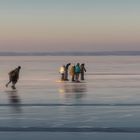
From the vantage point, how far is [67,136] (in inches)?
427

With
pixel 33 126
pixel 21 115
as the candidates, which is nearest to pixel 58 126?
pixel 33 126

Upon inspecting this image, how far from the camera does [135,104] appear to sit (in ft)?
60.5

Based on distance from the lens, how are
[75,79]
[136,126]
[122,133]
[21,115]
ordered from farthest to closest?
[75,79] < [21,115] < [136,126] < [122,133]

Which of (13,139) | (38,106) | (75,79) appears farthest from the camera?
(75,79)

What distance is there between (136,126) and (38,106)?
5.92 meters

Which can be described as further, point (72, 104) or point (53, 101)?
point (53, 101)

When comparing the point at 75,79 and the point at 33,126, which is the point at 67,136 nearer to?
the point at 33,126

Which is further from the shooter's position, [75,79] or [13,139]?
[75,79]

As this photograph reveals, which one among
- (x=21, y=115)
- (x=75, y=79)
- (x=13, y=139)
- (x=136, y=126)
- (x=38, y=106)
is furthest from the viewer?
(x=75, y=79)

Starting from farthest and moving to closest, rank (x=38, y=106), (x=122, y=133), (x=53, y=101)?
(x=53, y=101) < (x=38, y=106) < (x=122, y=133)

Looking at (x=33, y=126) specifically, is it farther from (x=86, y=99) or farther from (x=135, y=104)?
(x=86, y=99)

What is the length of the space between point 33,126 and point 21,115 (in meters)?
2.57

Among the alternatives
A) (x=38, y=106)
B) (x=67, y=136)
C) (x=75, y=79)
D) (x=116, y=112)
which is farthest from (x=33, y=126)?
(x=75, y=79)

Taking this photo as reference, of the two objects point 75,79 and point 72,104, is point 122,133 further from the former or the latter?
point 75,79
